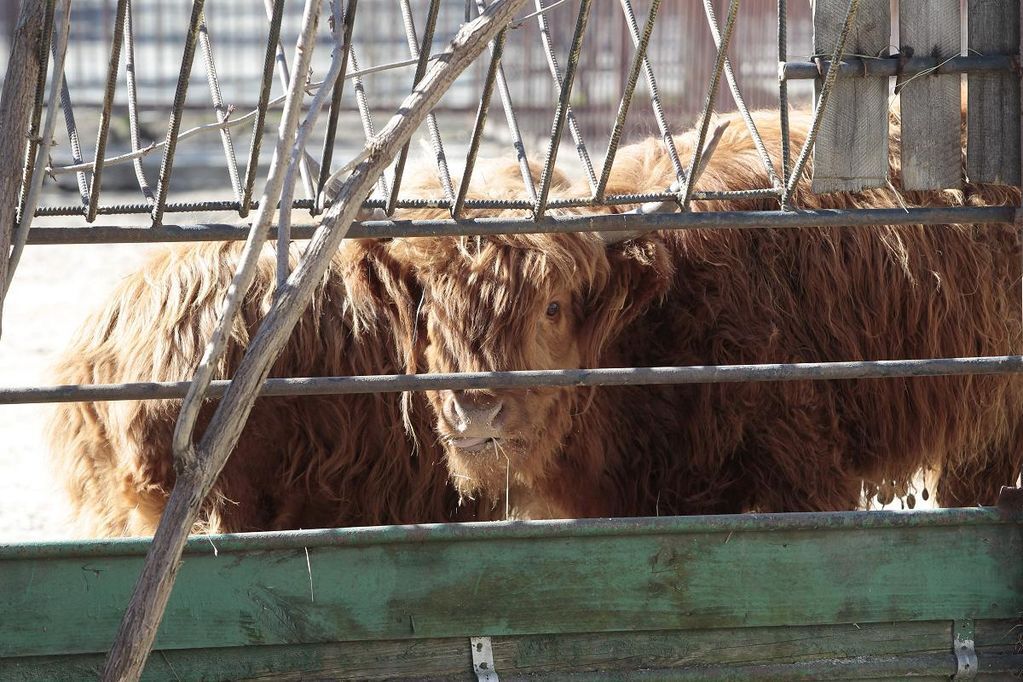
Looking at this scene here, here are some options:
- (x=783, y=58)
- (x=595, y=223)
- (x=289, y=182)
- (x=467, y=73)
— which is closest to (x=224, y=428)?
(x=289, y=182)

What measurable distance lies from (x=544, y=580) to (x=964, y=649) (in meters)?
1.00

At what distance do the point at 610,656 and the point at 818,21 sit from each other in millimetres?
1546

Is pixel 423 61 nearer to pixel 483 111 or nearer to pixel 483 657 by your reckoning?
pixel 483 111

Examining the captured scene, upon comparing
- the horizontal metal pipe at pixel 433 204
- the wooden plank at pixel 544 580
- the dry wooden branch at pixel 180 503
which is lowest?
the wooden plank at pixel 544 580

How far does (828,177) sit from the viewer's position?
285 centimetres

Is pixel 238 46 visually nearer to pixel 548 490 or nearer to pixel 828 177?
pixel 548 490

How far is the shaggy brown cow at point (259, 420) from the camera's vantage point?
3.78m

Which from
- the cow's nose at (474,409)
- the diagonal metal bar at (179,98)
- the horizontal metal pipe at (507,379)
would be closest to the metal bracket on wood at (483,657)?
the horizontal metal pipe at (507,379)

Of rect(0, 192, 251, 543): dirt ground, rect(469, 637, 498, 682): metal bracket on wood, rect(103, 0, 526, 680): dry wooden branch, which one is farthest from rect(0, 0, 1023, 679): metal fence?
rect(0, 192, 251, 543): dirt ground

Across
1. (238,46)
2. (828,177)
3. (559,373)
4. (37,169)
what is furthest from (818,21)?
(238,46)

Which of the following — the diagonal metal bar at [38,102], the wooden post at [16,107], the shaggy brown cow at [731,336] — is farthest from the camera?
the shaggy brown cow at [731,336]

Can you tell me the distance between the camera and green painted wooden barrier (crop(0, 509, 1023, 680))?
2.70m

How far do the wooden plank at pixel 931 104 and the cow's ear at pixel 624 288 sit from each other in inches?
41.7

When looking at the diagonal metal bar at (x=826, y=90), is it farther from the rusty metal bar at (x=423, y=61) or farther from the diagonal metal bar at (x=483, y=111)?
the rusty metal bar at (x=423, y=61)
